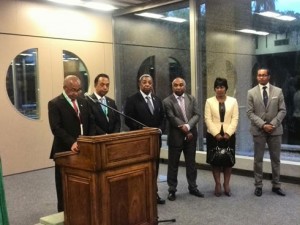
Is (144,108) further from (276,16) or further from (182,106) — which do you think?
(276,16)

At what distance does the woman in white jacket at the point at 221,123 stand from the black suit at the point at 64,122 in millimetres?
1682

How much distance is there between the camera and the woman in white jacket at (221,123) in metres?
4.47

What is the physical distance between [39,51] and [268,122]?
403 centimetres

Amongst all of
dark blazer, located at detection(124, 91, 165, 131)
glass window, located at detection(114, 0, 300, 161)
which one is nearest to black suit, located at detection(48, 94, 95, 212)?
dark blazer, located at detection(124, 91, 165, 131)

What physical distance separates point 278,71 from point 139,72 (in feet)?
9.46

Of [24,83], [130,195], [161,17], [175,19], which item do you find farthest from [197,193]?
[161,17]

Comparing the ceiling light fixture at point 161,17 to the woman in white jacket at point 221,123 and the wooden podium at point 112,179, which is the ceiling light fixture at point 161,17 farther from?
the wooden podium at point 112,179

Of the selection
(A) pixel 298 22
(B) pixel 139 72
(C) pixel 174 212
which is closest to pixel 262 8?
(A) pixel 298 22

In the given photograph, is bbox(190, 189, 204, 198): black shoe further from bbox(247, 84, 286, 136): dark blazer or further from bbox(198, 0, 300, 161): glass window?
bbox(198, 0, 300, 161): glass window

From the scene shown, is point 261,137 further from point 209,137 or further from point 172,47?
point 172,47

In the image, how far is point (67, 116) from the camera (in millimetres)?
3498

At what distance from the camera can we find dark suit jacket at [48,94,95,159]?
11.1 ft

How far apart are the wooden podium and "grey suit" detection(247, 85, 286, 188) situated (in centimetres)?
197

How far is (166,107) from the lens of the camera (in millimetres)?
4508
